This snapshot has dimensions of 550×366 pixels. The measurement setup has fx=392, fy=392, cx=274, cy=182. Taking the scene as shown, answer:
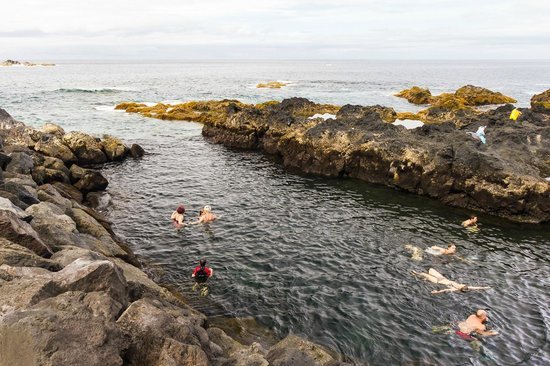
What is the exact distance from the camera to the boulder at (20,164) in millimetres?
26116

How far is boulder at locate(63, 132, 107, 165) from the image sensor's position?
132ft

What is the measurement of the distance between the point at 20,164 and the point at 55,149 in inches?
479

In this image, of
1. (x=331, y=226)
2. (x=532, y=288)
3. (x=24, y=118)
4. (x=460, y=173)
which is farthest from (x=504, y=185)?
(x=24, y=118)

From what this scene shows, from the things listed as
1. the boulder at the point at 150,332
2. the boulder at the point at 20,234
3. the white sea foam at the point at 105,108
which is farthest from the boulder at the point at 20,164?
the white sea foam at the point at 105,108

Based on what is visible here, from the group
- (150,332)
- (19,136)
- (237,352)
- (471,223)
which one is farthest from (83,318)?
(19,136)

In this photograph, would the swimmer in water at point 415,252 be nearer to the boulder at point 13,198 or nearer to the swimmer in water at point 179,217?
the swimmer in water at point 179,217

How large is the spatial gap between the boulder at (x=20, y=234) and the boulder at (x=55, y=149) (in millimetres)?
28733

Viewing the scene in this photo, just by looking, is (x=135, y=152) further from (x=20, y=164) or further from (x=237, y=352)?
(x=237, y=352)

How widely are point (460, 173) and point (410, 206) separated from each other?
4.93 m

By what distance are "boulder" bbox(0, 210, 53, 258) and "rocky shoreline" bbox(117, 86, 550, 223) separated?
93.1 feet

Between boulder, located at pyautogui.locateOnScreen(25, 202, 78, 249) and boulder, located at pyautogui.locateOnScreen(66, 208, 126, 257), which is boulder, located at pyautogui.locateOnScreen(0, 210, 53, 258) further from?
boulder, located at pyautogui.locateOnScreen(66, 208, 126, 257)

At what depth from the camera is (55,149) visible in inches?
1492

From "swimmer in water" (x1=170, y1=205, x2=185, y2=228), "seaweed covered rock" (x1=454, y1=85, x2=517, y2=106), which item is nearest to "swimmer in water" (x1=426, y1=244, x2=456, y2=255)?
"swimmer in water" (x1=170, y1=205, x2=185, y2=228)

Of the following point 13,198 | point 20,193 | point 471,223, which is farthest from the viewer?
point 471,223
